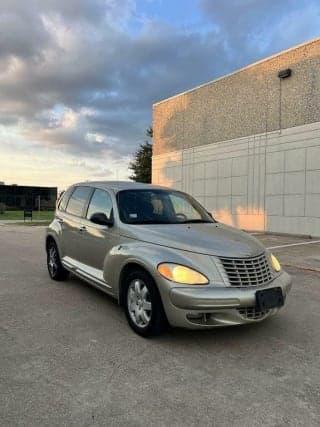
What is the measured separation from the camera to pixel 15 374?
3711 millimetres

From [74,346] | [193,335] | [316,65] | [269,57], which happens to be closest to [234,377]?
[193,335]

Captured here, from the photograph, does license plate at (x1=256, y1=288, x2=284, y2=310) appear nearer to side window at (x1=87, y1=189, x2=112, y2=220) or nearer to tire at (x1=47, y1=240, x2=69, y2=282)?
side window at (x1=87, y1=189, x2=112, y2=220)

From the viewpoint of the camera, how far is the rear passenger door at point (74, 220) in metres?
6.49

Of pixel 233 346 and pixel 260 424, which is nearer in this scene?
pixel 260 424

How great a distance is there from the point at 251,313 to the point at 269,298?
0.25m

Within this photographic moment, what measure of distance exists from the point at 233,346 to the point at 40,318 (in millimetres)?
2447

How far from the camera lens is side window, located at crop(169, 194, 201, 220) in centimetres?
593

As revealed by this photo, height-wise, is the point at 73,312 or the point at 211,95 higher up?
the point at 211,95

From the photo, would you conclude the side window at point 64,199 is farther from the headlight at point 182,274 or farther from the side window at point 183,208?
the headlight at point 182,274

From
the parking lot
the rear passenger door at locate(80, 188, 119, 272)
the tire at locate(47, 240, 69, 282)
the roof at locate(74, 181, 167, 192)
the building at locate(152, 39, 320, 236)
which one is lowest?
the parking lot

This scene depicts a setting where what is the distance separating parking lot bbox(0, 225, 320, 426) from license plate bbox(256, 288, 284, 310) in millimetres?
440

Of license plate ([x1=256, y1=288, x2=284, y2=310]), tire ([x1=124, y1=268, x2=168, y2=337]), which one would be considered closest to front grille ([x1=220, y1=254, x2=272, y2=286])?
license plate ([x1=256, y1=288, x2=284, y2=310])

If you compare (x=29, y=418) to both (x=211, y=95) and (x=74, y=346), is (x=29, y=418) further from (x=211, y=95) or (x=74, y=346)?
(x=211, y=95)

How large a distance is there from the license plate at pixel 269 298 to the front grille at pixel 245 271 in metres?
0.12
